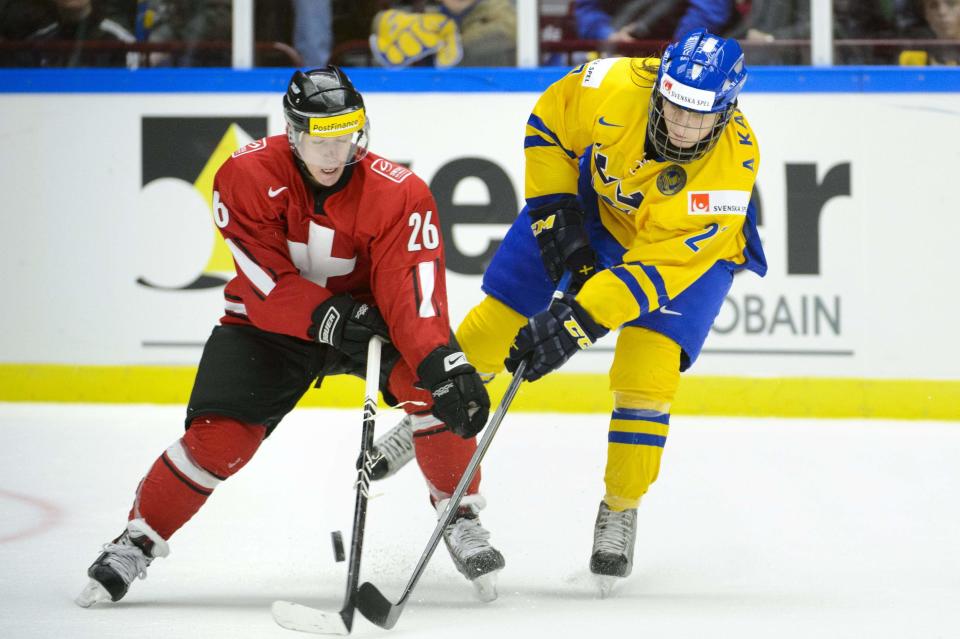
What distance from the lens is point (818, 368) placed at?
515 cm

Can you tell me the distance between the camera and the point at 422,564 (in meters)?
2.94

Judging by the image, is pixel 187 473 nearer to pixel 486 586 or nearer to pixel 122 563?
pixel 122 563

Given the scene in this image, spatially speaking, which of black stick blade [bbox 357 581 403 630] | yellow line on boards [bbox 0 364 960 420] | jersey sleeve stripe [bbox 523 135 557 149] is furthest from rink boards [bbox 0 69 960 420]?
black stick blade [bbox 357 581 403 630]

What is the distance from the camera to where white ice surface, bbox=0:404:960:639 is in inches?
114

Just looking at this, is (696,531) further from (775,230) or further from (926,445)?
(775,230)

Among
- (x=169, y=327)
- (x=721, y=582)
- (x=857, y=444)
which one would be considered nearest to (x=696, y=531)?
(x=721, y=582)

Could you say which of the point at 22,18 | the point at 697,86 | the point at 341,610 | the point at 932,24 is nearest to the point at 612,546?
the point at 341,610

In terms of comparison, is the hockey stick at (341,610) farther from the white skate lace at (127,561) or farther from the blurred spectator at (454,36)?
the blurred spectator at (454,36)

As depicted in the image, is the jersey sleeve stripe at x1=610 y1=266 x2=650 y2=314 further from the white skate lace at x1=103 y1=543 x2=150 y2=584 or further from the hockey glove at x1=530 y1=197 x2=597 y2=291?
the white skate lace at x1=103 y1=543 x2=150 y2=584

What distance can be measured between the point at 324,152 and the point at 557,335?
0.65 metres

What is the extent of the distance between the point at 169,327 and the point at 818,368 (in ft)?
8.08

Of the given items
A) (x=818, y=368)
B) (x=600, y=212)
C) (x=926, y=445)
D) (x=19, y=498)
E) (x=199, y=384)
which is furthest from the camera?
(x=818, y=368)

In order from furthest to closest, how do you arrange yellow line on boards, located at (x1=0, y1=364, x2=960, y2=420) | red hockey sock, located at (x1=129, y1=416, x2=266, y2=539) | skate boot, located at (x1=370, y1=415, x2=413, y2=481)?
yellow line on boards, located at (x1=0, y1=364, x2=960, y2=420)
skate boot, located at (x1=370, y1=415, x2=413, y2=481)
red hockey sock, located at (x1=129, y1=416, x2=266, y2=539)

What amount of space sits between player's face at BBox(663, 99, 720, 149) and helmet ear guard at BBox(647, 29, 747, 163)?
0.01m
